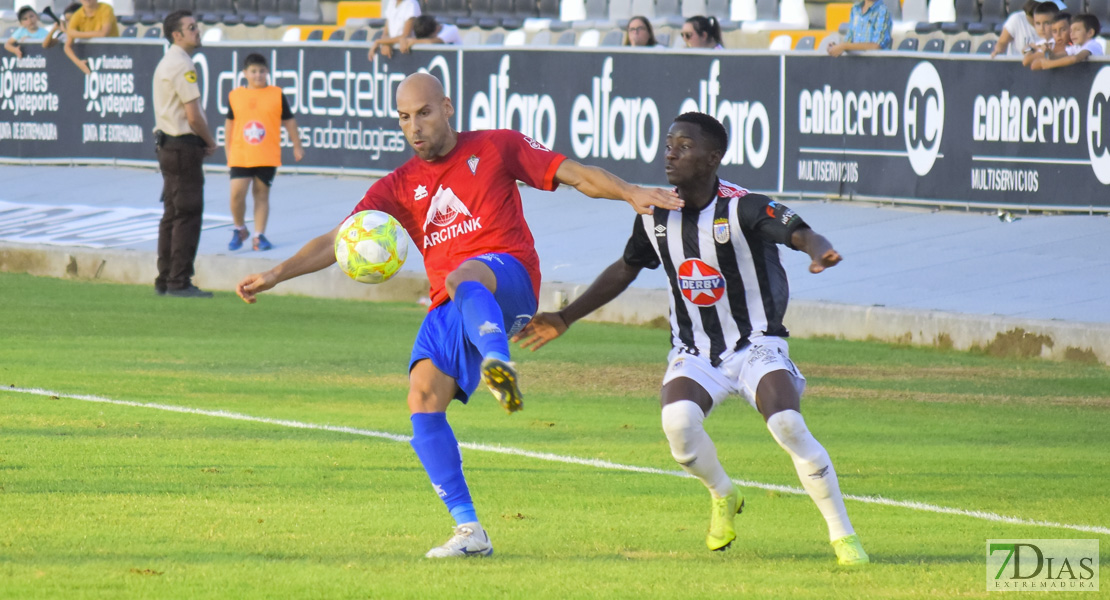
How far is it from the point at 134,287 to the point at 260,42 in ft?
18.4

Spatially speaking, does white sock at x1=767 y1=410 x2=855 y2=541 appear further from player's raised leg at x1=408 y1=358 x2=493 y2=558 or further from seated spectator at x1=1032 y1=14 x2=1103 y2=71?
seated spectator at x1=1032 y1=14 x2=1103 y2=71

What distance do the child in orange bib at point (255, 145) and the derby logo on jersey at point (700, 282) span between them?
12003 millimetres

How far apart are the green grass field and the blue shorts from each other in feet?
2.24

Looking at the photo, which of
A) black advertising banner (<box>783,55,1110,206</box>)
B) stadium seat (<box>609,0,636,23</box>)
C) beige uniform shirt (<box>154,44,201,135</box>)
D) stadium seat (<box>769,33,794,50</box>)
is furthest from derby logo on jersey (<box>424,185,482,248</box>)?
stadium seat (<box>609,0,636,23</box>)

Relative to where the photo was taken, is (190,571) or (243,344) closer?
(190,571)

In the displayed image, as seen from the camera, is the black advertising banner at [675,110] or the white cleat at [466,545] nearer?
the white cleat at [466,545]

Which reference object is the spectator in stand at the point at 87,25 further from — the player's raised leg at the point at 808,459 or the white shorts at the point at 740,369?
the player's raised leg at the point at 808,459

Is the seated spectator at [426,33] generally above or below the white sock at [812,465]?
above

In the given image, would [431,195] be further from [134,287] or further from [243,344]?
[134,287]

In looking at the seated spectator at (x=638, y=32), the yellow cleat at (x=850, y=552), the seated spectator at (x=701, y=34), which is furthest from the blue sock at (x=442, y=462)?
the seated spectator at (x=638, y=32)

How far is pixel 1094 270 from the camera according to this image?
573 inches

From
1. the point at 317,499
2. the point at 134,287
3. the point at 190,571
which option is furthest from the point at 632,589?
the point at 134,287

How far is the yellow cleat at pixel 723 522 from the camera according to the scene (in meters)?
6.88
